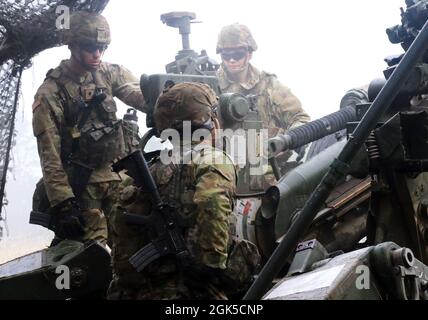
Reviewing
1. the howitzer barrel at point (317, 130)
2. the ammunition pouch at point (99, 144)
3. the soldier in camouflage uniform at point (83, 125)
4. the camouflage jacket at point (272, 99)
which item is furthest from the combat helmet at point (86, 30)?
the camouflage jacket at point (272, 99)

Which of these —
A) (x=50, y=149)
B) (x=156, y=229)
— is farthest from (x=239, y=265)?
(x=50, y=149)

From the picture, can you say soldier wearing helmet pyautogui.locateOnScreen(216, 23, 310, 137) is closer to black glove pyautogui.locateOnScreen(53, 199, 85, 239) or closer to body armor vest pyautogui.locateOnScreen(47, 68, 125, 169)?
body armor vest pyautogui.locateOnScreen(47, 68, 125, 169)

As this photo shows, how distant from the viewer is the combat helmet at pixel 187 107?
413 cm

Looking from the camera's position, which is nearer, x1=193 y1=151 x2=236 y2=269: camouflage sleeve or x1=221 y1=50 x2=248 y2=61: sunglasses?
x1=193 y1=151 x2=236 y2=269: camouflage sleeve

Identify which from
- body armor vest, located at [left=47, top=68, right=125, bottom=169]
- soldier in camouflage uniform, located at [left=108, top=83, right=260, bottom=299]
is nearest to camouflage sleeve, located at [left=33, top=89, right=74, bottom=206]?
body armor vest, located at [left=47, top=68, right=125, bottom=169]

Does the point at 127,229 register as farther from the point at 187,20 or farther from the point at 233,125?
the point at 187,20

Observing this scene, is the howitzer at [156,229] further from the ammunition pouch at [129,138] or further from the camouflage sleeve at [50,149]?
the ammunition pouch at [129,138]

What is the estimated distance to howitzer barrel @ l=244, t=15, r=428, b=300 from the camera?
3.25 m

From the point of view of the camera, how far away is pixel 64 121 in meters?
6.27

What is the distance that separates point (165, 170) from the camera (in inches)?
159

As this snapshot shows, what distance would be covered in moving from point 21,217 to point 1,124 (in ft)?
83.4

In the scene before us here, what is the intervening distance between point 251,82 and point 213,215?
168 inches

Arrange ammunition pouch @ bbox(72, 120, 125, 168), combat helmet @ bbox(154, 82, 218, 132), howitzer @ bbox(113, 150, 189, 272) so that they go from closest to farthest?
howitzer @ bbox(113, 150, 189, 272), combat helmet @ bbox(154, 82, 218, 132), ammunition pouch @ bbox(72, 120, 125, 168)

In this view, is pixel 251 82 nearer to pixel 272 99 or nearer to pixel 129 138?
pixel 272 99
